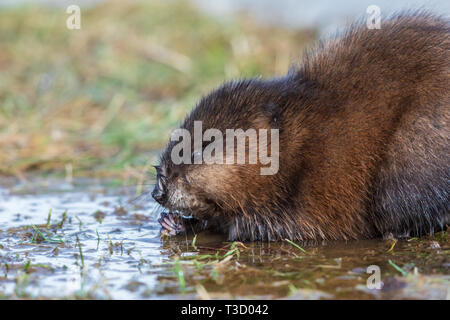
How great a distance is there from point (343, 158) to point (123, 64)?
270 inches

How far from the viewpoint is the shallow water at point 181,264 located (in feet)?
12.2

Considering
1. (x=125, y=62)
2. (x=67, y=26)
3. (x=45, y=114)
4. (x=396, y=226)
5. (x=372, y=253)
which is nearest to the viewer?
(x=372, y=253)

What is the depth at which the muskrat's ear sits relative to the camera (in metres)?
4.92

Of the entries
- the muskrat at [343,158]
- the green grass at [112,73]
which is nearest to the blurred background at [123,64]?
the green grass at [112,73]

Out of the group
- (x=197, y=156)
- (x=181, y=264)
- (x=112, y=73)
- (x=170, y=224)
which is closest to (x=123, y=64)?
(x=112, y=73)

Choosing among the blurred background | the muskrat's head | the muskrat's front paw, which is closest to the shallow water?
the muskrat's front paw

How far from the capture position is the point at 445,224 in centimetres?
499

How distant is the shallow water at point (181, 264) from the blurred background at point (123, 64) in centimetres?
135

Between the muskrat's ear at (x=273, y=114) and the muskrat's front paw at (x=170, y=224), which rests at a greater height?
the muskrat's ear at (x=273, y=114)

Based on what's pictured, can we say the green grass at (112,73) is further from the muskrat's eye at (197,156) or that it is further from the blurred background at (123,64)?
the muskrat's eye at (197,156)

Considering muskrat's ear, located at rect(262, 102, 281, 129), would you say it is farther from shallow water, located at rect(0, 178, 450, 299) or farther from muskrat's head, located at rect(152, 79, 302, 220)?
shallow water, located at rect(0, 178, 450, 299)

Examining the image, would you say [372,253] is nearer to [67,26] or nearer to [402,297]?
[402,297]
